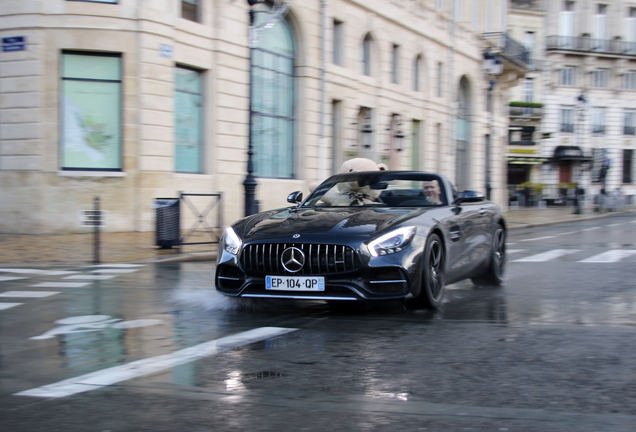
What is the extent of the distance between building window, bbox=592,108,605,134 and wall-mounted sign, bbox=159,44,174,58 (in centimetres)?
5384

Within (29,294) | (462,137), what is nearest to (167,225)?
(29,294)

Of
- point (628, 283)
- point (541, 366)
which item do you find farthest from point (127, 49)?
point (541, 366)

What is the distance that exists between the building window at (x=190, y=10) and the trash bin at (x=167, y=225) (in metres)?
8.10

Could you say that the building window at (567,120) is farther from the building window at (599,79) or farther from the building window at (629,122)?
the building window at (629,122)

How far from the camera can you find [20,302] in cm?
770

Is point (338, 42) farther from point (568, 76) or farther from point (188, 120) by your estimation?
point (568, 76)

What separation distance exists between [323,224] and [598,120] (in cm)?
6459

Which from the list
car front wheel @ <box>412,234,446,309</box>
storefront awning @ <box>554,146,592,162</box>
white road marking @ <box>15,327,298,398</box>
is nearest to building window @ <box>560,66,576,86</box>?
storefront awning @ <box>554,146,592,162</box>

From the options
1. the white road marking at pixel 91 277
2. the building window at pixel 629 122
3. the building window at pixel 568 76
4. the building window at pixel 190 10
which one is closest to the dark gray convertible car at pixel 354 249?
the white road marking at pixel 91 277

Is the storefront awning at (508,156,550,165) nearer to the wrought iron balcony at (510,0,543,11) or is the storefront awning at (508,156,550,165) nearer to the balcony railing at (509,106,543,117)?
the balcony railing at (509,106,543,117)

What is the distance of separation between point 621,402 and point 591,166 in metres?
63.6

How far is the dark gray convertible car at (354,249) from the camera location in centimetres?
653

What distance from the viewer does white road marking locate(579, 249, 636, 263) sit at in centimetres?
1303

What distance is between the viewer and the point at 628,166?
68.2 m
